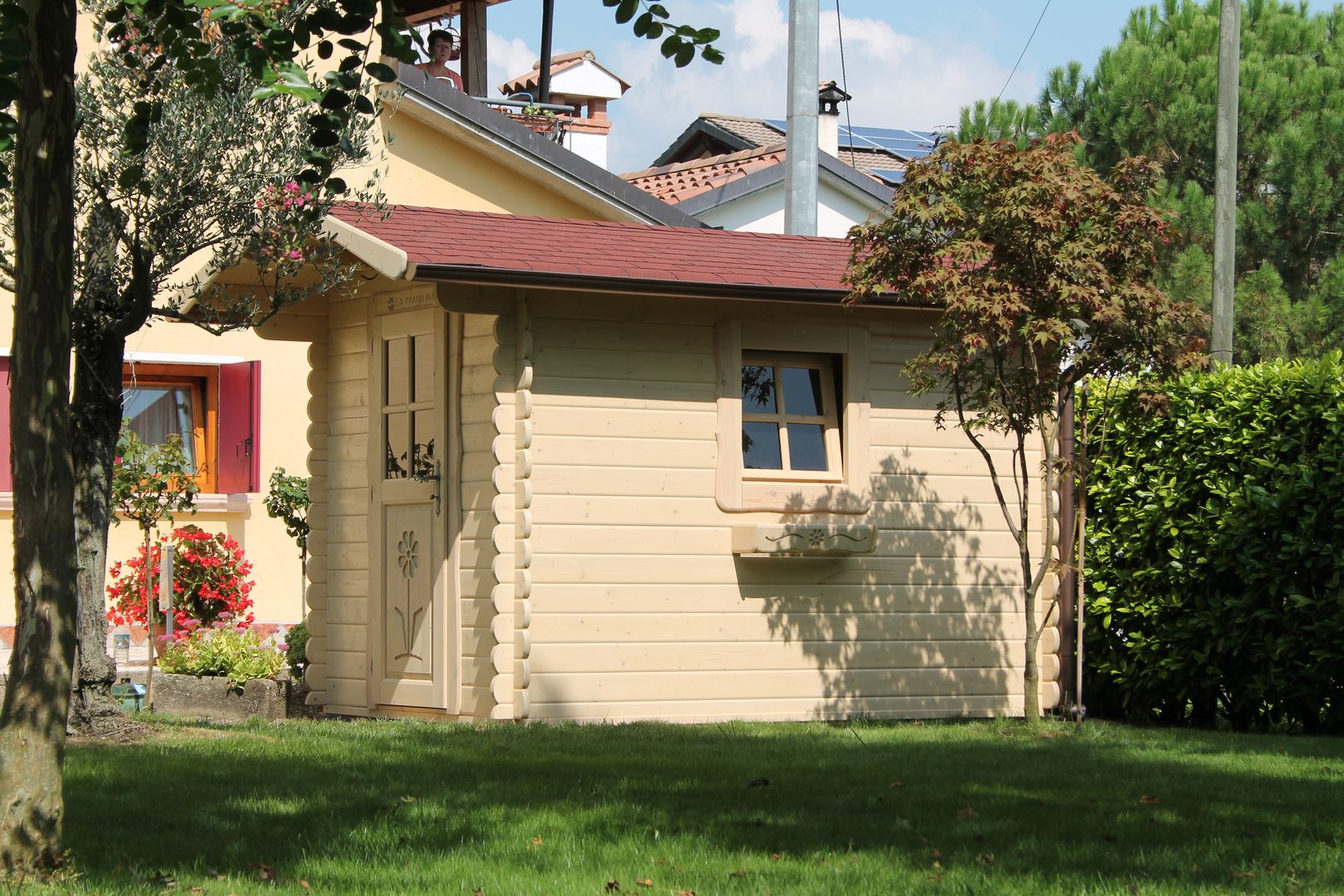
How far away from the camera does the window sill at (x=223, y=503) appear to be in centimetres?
2027

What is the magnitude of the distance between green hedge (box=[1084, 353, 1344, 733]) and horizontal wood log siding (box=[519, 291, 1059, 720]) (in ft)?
2.79

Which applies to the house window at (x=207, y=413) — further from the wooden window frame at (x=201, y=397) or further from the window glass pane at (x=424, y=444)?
the window glass pane at (x=424, y=444)

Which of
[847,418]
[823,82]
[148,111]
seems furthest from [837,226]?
[148,111]

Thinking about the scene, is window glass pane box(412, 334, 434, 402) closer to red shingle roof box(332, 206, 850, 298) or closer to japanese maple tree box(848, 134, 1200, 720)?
red shingle roof box(332, 206, 850, 298)

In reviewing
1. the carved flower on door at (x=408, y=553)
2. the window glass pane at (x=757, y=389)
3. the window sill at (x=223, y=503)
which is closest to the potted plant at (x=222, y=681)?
the carved flower on door at (x=408, y=553)

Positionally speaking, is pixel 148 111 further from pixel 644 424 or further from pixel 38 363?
pixel 644 424

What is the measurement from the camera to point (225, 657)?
12.9 m

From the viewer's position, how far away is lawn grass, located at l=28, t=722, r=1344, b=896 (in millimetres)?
5750

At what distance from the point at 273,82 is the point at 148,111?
47.7 inches

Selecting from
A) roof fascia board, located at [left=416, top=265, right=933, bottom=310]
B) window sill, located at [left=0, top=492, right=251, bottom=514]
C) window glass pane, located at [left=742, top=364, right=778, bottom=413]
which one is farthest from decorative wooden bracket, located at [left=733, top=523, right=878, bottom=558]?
window sill, located at [left=0, top=492, right=251, bottom=514]

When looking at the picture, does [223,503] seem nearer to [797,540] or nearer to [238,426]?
[238,426]

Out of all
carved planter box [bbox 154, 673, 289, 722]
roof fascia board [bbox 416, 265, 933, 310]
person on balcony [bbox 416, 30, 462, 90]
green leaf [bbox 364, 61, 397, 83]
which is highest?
person on balcony [bbox 416, 30, 462, 90]

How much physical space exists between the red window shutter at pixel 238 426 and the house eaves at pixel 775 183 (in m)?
8.82

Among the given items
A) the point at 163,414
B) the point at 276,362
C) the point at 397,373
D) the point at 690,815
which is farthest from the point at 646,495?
the point at 163,414
